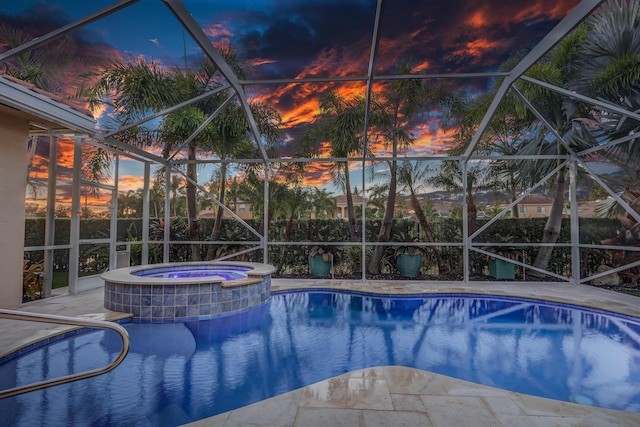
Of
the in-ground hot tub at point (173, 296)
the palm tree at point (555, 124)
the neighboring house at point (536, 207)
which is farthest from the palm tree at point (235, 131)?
the neighboring house at point (536, 207)

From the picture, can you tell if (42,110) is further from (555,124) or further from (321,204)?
(555,124)

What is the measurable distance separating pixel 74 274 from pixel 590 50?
38.6 feet

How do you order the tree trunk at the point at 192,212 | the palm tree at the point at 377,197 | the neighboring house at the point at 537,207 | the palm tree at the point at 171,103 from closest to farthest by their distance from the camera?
the palm tree at the point at 171,103
the neighboring house at the point at 537,207
the tree trunk at the point at 192,212
the palm tree at the point at 377,197

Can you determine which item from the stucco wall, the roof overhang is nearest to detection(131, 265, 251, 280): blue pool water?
the stucco wall

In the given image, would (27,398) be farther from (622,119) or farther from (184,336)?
(622,119)

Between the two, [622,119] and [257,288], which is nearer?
[257,288]

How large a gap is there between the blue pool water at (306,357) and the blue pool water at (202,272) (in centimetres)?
176

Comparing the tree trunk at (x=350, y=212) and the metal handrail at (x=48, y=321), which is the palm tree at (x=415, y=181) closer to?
the tree trunk at (x=350, y=212)

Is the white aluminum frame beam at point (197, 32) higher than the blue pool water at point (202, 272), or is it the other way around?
the white aluminum frame beam at point (197, 32)

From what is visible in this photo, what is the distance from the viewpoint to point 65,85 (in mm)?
9734

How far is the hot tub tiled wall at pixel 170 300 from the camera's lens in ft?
17.2

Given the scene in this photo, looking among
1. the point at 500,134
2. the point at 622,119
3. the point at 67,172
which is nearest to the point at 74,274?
the point at 67,172

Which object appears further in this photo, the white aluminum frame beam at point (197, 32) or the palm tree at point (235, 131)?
the palm tree at point (235, 131)

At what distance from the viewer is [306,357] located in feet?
13.4
